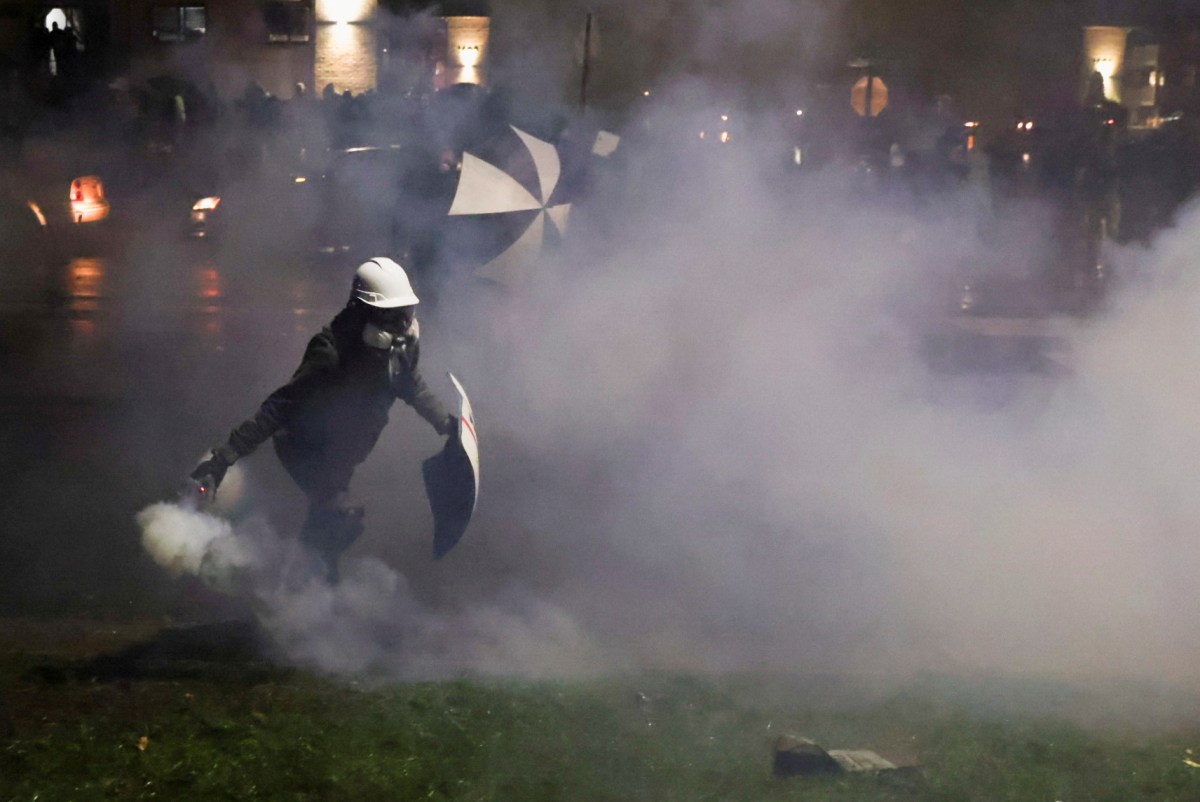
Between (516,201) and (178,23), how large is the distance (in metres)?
15.2

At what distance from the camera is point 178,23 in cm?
2203

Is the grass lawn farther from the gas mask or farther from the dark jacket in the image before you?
the gas mask

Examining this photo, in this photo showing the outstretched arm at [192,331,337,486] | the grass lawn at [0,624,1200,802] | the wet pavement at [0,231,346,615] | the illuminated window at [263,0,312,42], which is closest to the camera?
the grass lawn at [0,624,1200,802]

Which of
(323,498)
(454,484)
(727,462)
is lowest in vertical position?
(727,462)

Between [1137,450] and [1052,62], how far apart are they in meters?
19.1

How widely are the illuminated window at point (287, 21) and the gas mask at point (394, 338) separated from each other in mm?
13292

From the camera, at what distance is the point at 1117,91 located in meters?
21.5

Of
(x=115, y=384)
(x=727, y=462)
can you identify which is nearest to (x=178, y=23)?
(x=115, y=384)

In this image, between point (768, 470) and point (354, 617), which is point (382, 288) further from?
point (768, 470)

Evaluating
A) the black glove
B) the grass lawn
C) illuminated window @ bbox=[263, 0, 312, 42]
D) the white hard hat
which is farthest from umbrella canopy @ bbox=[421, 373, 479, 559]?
illuminated window @ bbox=[263, 0, 312, 42]

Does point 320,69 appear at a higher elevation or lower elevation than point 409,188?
higher

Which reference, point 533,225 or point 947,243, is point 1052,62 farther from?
point 533,225

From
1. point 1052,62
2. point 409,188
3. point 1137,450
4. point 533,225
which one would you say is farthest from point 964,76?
point 1137,450

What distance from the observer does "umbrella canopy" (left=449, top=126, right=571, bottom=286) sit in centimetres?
912
